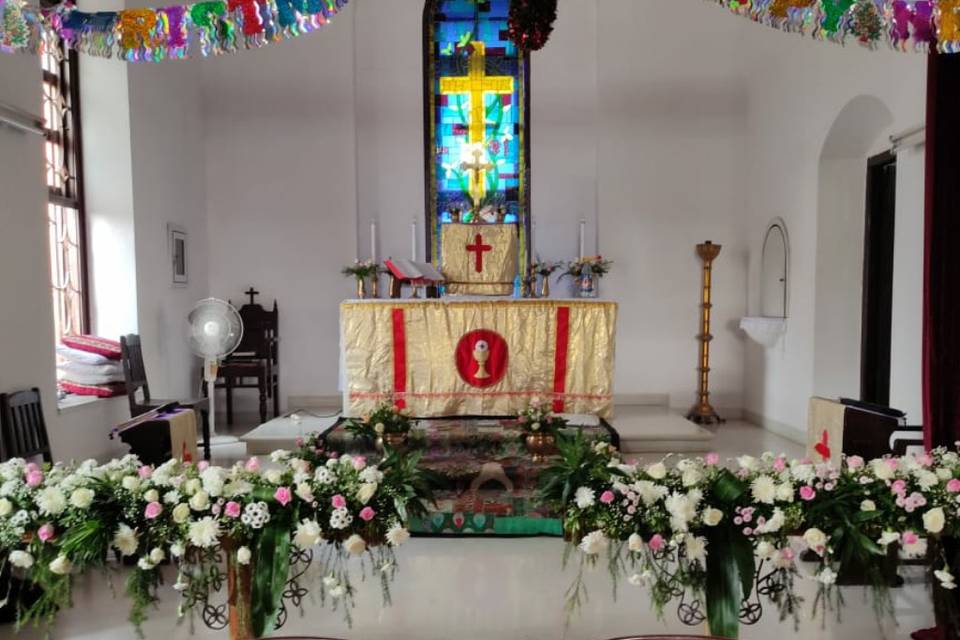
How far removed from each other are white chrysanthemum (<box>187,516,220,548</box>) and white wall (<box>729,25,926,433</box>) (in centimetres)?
460

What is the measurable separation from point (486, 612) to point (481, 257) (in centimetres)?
404

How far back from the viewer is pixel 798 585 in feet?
11.0

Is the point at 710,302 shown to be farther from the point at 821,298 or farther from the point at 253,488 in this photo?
the point at 253,488

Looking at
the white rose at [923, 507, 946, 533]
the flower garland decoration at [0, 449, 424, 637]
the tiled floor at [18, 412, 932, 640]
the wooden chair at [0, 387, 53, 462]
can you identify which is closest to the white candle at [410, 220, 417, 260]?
the wooden chair at [0, 387, 53, 462]

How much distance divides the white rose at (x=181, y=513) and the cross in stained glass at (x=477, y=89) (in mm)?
6207

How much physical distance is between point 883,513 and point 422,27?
730 cm

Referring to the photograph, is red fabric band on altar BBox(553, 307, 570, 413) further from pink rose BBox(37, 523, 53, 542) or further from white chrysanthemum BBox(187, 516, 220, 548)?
pink rose BBox(37, 523, 53, 542)

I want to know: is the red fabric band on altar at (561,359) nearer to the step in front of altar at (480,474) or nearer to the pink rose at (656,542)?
the step in front of altar at (480,474)

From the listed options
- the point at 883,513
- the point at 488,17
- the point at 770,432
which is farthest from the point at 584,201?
the point at 883,513

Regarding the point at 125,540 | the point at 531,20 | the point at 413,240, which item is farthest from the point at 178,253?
the point at 125,540

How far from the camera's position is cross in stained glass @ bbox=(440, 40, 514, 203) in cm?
777

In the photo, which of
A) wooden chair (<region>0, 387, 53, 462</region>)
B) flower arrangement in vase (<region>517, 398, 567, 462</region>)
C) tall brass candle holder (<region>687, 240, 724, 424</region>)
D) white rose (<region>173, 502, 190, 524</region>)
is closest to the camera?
white rose (<region>173, 502, 190, 524</region>)

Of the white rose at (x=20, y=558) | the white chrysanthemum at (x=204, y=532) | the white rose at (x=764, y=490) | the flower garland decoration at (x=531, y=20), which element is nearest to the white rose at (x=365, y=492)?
the white chrysanthemum at (x=204, y=532)

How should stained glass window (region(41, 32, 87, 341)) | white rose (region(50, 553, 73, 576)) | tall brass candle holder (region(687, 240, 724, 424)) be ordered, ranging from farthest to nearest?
tall brass candle holder (region(687, 240, 724, 424)) → stained glass window (region(41, 32, 87, 341)) → white rose (region(50, 553, 73, 576))
